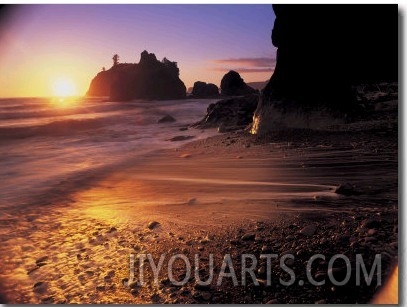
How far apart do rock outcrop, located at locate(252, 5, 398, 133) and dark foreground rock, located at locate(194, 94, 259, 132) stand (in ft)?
10.3

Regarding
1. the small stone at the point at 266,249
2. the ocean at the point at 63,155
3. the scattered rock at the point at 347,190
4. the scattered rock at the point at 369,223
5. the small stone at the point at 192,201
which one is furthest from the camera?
the ocean at the point at 63,155

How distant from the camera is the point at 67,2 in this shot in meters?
3.83

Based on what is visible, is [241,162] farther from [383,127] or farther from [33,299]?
[33,299]

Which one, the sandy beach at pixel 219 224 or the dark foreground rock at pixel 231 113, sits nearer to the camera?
the sandy beach at pixel 219 224

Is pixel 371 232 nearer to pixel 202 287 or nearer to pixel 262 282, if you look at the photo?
pixel 262 282

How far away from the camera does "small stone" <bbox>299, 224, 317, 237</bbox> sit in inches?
115

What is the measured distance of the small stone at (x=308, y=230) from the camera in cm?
292

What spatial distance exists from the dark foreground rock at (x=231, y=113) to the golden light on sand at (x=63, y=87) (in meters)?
4.98

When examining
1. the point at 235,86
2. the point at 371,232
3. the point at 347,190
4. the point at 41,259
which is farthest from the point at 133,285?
the point at 235,86

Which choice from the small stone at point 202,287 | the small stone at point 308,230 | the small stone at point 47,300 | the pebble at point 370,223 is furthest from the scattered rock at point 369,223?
the small stone at point 47,300

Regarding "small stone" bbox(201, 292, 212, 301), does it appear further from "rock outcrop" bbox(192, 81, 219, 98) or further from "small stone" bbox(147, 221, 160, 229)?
"rock outcrop" bbox(192, 81, 219, 98)

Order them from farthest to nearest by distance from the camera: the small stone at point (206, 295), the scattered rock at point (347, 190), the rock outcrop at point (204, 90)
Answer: the rock outcrop at point (204, 90) → the scattered rock at point (347, 190) → the small stone at point (206, 295)

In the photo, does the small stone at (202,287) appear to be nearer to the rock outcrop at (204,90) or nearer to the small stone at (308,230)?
the small stone at (308,230)

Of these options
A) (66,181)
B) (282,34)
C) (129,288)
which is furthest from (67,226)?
(282,34)
